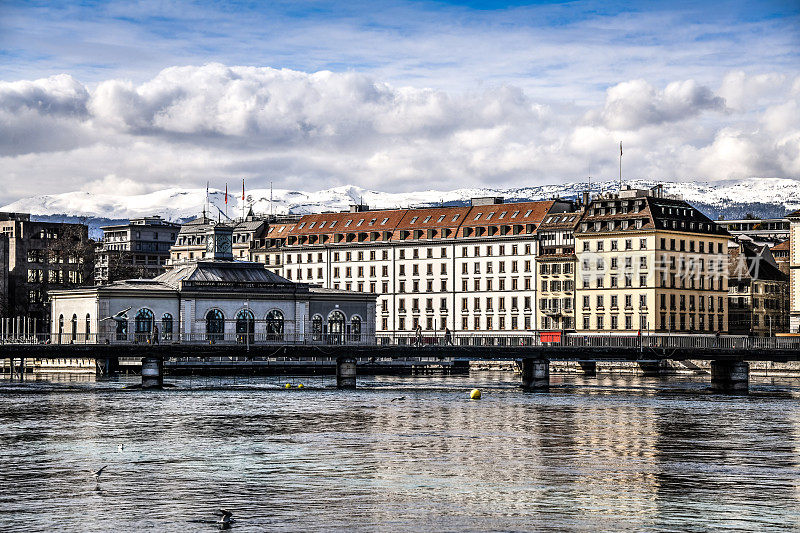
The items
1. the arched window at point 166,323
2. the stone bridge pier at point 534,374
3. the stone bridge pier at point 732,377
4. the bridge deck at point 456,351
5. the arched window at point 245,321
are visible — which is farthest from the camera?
the arched window at point 245,321

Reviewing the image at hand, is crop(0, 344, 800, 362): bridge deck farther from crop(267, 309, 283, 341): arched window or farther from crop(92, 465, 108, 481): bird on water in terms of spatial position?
crop(92, 465, 108, 481): bird on water

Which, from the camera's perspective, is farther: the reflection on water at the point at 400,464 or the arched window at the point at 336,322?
the arched window at the point at 336,322

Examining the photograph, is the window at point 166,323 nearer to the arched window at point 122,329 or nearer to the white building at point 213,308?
the white building at point 213,308

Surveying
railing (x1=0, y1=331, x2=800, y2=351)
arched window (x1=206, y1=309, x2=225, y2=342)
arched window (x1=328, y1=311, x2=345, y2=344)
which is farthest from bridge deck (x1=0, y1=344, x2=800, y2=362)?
arched window (x1=328, y1=311, x2=345, y2=344)

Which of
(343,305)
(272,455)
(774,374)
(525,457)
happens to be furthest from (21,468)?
(774,374)

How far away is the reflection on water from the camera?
45.6 metres

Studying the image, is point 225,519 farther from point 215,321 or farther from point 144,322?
point 215,321

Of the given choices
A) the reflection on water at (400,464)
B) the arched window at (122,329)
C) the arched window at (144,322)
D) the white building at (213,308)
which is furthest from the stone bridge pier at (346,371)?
the arched window at (122,329)

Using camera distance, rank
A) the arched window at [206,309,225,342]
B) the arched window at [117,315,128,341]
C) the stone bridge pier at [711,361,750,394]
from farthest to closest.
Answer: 1. the arched window at [206,309,225,342]
2. the arched window at [117,315,128,341]
3. the stone bridge pier at [711,361,750,394]

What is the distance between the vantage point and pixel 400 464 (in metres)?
60.3

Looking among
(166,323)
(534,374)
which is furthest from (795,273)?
(166,323)

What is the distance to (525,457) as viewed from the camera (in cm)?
6369

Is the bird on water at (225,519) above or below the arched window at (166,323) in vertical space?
below

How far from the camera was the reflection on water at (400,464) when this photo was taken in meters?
45.6
